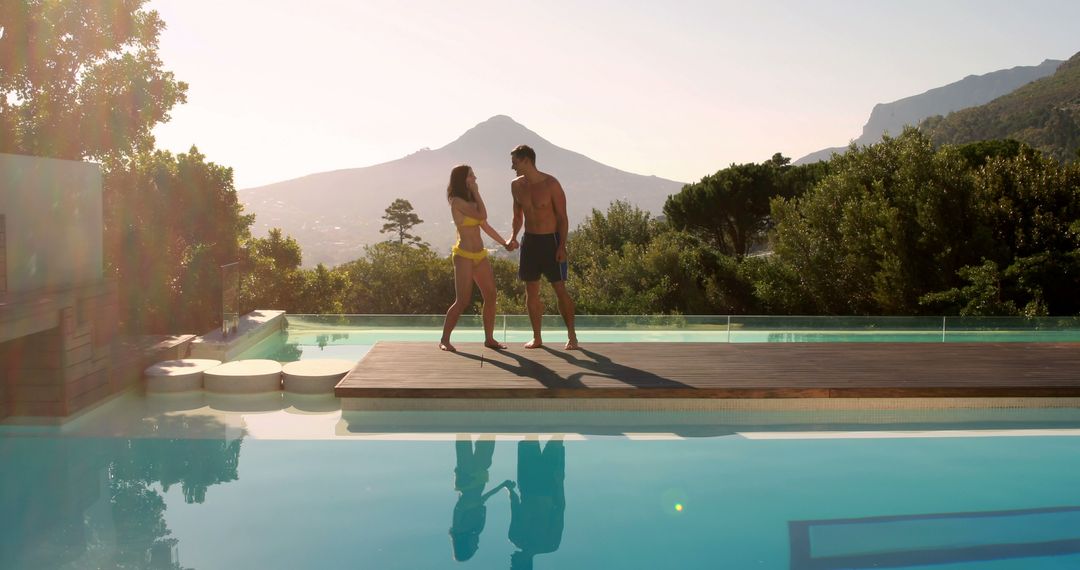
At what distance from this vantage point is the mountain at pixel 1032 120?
43.4m

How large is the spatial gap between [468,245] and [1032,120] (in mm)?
49870

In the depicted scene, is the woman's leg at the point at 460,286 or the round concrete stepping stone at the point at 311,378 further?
the woman's leg at the point at 460,286

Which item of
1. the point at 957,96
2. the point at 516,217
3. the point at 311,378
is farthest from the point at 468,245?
the point at 957,96

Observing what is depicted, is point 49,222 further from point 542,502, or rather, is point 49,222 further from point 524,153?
point 542,502

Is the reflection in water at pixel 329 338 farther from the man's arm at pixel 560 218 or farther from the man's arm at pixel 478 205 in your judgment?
the man's arm at pixel 560 218

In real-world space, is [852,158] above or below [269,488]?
above

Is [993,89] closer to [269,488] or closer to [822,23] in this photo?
[822,23]

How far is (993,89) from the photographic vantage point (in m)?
143

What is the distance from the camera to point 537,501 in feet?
12.6

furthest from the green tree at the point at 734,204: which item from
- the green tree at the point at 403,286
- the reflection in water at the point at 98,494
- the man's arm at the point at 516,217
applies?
the reflection in water at the point at 98,494

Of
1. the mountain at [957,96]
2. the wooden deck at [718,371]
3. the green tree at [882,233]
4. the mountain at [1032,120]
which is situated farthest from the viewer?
the mountain at [957,96]

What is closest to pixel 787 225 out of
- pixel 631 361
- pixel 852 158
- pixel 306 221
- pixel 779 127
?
pixel 852 158

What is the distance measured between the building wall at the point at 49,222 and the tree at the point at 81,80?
6.51m

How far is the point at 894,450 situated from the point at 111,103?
40.0 ft
